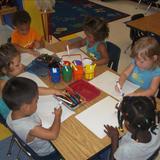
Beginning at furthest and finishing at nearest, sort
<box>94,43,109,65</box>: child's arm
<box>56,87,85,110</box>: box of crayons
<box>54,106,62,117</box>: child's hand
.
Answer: <box>94,43,109,65</box>: child's arm < <box>56,87,85,110</box>: box of crayons < <box>54,106,62,117</box>: child's hand

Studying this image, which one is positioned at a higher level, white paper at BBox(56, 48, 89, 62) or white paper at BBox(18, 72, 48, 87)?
white paper at BBox(56, 48, 89, 62)

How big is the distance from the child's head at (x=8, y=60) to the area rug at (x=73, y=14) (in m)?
2.61

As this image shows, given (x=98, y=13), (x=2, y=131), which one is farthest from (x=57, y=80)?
(x=98, y=13)

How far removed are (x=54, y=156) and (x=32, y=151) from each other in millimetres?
172

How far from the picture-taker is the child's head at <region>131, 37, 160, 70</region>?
5.56 ft

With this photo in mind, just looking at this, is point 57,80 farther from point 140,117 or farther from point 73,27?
point 73,27

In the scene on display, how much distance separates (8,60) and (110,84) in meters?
0.76

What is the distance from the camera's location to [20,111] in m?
1.37

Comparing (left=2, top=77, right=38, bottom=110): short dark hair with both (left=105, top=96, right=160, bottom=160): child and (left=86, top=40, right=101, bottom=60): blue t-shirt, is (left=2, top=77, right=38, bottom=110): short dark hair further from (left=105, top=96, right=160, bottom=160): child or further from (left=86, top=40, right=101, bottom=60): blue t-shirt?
(left=86, top=40, right=101, bottom=60): blue t-shirt

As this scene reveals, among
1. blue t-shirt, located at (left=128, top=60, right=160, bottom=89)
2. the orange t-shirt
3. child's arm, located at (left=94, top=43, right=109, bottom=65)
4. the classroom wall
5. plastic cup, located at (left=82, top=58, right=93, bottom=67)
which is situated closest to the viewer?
blue t-shirt, located at (left=128, top=60, right=160, bottom=89)

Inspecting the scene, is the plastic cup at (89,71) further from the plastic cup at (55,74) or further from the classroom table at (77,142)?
the classroom table at (77,142)

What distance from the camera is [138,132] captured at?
1225 millimetres

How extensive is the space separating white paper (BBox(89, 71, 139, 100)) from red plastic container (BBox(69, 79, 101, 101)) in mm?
54

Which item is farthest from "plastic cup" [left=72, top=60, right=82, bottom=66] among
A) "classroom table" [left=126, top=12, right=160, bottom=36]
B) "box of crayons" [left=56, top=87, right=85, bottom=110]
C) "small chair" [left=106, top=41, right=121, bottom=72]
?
"classroom table" [left=126, top=12, right=160, bottom=36]
